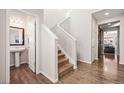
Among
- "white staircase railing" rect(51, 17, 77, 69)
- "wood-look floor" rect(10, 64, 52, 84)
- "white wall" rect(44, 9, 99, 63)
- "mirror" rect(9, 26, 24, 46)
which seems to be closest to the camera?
"wood-look floor" rect(10, 64, 52, 84)

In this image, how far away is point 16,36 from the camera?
4117mm

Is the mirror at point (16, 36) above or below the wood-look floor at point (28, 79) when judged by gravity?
above

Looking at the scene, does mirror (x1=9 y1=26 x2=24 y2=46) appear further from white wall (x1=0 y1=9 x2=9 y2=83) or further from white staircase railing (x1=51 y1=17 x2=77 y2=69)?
white wall (x1=0 y1=9 x2=9 y2=83)

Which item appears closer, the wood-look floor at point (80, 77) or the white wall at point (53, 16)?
the wood-look floor at point (80, 77)

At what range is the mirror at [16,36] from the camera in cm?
396

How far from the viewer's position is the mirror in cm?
396

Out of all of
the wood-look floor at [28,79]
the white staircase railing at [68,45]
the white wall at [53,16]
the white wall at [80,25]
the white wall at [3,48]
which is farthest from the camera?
the white wall at [53,16]

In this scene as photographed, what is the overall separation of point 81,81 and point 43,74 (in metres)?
1.13

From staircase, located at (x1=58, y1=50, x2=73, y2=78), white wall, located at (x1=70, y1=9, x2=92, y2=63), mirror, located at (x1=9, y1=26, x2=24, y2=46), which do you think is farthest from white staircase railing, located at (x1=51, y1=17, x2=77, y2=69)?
mirror, located at (x1=9, y1=26, x2=24, y2=46)

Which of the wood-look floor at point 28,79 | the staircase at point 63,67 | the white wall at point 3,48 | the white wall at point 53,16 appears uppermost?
the white wall at point 53,16

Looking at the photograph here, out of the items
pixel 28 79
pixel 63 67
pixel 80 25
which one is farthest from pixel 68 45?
pixel 28 79

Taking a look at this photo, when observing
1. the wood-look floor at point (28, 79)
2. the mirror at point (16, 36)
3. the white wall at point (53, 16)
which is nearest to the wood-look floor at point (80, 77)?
the wood-look floor at point (28, 79)

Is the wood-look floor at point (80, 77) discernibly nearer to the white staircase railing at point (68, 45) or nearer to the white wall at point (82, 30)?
the white staircase railing at point (68, 45)

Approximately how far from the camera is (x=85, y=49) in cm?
432
